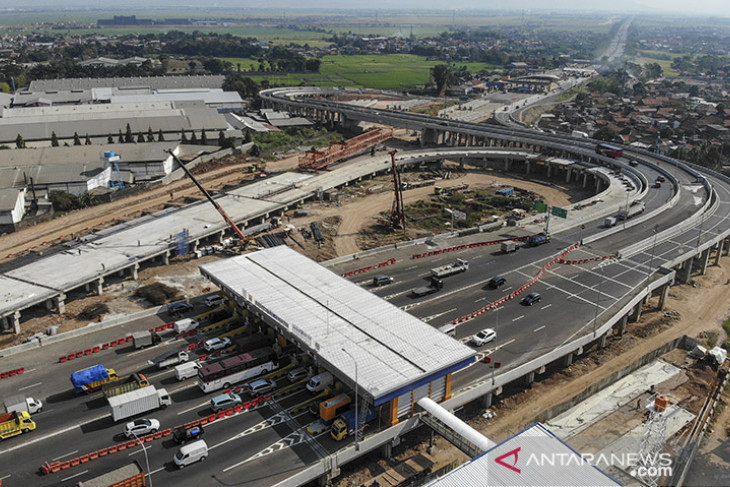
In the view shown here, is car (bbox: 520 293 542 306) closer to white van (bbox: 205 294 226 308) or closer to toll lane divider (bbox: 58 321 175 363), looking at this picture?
white van (bbox: 205 294 226 308)

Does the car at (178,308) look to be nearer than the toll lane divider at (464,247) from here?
Yes

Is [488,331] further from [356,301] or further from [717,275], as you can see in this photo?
[717,275]

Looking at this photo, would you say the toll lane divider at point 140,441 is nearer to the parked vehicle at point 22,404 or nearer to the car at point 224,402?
the car at point 224,402

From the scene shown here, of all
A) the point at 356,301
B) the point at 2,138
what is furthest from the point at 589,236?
the point at 2,138

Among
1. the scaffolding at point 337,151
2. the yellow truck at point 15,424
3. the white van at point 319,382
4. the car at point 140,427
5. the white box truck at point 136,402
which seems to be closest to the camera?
the yellow truck at point 15,424

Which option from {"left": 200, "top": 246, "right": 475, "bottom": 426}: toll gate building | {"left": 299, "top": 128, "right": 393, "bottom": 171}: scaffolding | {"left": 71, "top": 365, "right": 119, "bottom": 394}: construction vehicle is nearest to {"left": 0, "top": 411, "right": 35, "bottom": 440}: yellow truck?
{"left": 71, "top": 365, "right": 119, "bottom": 394}: construction vehicle

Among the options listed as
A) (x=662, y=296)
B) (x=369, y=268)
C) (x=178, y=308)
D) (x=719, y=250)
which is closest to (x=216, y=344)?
(x=178, y=308)

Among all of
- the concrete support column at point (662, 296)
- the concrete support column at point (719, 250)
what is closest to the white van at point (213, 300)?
the concrete support column at point (662, 296)
